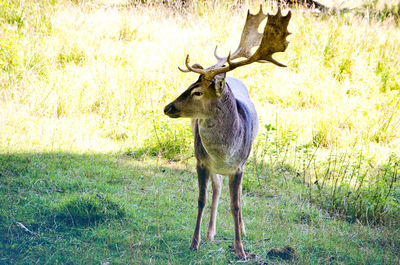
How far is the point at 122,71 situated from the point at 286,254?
4822 mm

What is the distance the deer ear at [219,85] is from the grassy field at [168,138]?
54.2 inches

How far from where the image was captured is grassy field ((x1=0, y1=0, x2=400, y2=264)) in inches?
168

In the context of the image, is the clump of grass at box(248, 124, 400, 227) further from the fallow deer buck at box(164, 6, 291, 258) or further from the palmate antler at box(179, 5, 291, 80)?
the palmate antler at box(179, 5, 291, 80)

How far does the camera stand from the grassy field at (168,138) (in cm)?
426

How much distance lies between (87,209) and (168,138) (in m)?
2.26

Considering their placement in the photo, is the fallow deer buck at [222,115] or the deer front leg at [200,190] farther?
the deer front leg at [200,190]

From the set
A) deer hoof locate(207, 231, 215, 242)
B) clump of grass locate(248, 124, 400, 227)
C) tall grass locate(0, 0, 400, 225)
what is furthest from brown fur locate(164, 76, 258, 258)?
tall grass locate(0, 0, 400, 225)

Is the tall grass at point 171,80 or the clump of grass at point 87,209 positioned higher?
the tall grass at point 171,80

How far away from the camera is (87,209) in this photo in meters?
4.44

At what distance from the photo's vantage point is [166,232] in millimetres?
4324

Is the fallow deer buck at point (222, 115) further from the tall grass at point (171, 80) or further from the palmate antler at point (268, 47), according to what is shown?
the tall grass at point (171, 80)

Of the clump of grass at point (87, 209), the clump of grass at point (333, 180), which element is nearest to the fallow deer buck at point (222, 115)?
the clump of grass at point (87, 209)

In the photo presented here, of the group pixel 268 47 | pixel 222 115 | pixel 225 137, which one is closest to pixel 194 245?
pixel 225 137

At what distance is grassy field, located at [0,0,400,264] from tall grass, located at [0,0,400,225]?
0.03 metres
